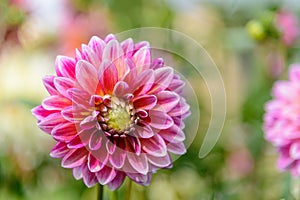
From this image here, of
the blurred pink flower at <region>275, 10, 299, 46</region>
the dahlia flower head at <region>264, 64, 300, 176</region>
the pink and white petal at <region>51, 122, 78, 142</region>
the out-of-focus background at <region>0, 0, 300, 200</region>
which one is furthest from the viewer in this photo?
the blurred pink flower at <region>275, 10, 299, 46</region>

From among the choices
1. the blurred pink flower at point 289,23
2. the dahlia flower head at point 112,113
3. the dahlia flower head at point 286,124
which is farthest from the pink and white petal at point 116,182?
the blurred pink flower at point 289,23

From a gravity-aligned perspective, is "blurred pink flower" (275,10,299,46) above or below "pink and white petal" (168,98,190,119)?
above

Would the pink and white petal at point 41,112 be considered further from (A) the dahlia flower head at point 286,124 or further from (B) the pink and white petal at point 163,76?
(A) the dahlia flower head at point 286,124

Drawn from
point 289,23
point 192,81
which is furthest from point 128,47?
point 289,23

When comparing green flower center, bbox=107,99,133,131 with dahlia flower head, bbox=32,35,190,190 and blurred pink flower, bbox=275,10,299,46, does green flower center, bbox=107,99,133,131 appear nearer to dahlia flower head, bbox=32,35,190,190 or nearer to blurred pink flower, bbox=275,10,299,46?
dahlia flower head, bbox=32,35,190,190

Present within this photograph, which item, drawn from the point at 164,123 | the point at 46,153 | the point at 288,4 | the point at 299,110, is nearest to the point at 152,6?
the point at 288,4

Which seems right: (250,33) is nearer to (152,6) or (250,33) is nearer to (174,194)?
(174,194)

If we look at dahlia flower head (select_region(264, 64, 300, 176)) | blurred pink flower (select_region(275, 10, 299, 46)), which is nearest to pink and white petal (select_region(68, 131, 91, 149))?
dahlia flower head (select_region(264, 64, 300, 176))
